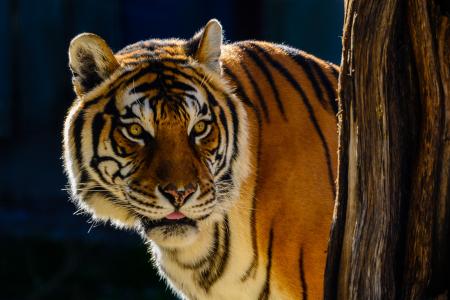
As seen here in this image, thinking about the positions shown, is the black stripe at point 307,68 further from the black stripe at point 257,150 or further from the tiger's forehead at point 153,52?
the tiger's forehead at point 153,52

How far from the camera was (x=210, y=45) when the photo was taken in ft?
10.7

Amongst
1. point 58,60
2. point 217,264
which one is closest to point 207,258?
point 217,264

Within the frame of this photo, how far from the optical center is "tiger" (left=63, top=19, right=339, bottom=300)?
10.3 ft

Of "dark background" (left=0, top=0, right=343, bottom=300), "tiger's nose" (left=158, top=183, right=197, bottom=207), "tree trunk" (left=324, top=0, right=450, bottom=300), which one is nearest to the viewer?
"tree trunk" (left=324, top=0, right=450, bottom=300)

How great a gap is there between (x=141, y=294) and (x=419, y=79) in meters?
4.01

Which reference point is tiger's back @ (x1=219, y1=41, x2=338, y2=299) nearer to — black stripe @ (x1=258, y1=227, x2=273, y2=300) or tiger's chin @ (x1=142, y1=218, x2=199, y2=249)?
black stripe @ (x1=258, y1=227, x2=273, y2=300)

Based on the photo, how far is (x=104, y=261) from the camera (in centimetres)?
655

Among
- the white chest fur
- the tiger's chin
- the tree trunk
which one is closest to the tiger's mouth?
the tiger's chin

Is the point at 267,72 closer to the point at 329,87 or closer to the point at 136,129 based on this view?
the point at 329,87

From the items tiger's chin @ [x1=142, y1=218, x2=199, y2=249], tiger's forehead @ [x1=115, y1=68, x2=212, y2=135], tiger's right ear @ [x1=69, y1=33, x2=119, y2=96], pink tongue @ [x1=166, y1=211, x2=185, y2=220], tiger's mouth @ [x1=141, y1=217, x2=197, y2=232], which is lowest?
tiger's chin @ [x1=142, y1=218, x2=199, y2=249]

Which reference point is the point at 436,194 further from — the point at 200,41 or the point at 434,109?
the point at 200,41

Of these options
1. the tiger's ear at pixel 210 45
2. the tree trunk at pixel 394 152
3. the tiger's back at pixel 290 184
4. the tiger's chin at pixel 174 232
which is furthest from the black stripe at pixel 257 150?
the tree trunk at pixel 394 152

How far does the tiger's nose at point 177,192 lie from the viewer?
3055mm

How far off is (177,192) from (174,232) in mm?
156
